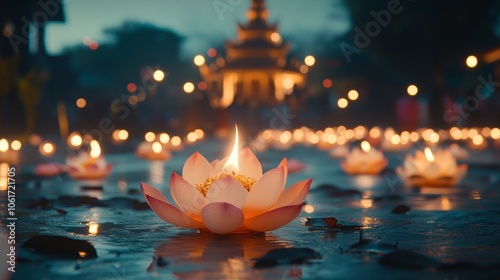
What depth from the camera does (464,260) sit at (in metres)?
4.51

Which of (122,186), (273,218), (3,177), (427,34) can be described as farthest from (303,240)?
(427,34)

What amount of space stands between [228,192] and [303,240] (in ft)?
1.90

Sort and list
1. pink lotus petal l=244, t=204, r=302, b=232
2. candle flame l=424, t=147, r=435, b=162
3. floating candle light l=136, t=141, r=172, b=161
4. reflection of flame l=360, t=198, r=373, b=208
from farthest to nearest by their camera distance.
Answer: floating candle light l=136, t=141, r=172, b=161 → candle flame l=424, t=147, r=435, b=162 → reflection of flame l=360, t=198, r=373, b=208 → pink lotus petal l=244, t=204, r=302, b=232

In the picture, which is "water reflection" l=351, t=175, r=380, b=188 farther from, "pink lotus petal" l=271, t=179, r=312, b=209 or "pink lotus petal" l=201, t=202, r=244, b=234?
"pink lotus petal" l=201, t=202, r=244, b=234

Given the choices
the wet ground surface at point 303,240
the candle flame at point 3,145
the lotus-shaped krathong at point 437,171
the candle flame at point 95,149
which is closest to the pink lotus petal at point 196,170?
the wet ground surface at point 303,240

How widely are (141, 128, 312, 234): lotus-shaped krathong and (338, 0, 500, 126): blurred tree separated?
32924 millimetres

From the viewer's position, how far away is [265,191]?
5.36 meters

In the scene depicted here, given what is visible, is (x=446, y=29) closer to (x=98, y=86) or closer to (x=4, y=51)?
(x=4, y=51)

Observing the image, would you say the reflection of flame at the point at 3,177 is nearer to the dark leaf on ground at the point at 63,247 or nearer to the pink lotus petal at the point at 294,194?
the pink lotus petal at the point at 294,194

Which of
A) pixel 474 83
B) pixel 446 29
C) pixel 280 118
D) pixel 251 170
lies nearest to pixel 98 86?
pixel 280 118

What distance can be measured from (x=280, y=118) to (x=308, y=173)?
119 ft

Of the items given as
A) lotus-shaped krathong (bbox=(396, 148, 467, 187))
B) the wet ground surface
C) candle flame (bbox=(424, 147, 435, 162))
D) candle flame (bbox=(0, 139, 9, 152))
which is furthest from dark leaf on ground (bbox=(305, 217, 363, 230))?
candle flame (bbox=(0, 139, 9, 152))

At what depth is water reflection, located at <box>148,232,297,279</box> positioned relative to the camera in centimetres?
416

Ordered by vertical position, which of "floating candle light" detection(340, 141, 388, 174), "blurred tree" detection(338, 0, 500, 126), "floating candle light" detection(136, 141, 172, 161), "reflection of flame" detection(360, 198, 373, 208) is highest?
"blurred tree" detection(338, 0, 500, 126)
